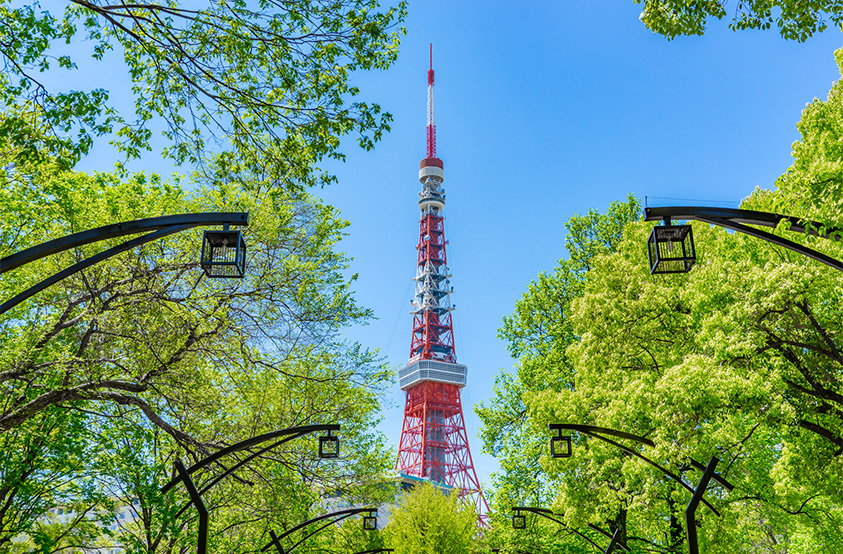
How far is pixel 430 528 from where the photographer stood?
121 ft

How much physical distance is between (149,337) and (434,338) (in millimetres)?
82609

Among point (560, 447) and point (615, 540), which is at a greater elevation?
point (560, 447)

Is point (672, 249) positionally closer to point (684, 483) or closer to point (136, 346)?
point (684, 483)

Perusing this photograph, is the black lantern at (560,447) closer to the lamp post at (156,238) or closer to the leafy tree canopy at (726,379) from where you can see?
the leafy tree canopy at (726,379)

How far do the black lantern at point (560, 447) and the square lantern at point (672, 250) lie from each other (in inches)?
339

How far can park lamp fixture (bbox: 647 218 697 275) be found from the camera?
816 cm

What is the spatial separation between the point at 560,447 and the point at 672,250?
9.01 meters

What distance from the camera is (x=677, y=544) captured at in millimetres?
19000

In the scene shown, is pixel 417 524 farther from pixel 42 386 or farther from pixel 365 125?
pixel 365 125

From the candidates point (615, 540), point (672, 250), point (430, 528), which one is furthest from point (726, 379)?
point (430, 528)

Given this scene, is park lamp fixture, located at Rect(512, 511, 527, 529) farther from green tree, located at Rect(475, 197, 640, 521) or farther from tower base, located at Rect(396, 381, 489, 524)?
tower base, located at Rect(396, 381, 489, 524)

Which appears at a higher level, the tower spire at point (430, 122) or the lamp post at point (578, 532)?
the tower spire at point (430, 122)

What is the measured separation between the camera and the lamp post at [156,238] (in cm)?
685

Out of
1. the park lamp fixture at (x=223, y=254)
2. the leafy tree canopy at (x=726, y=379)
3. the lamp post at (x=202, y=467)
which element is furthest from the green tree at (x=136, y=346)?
the leafy tree canopy at (x=726, y=379)
